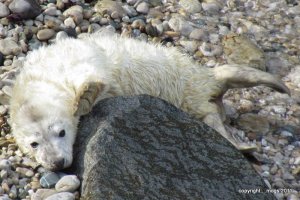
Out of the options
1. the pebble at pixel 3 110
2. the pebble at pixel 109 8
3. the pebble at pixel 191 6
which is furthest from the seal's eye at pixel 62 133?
the pebble at pixel 191 6

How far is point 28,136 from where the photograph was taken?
5.46 m

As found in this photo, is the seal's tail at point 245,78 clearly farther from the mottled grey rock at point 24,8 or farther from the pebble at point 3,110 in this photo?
the mottled grey rock at point 24,8

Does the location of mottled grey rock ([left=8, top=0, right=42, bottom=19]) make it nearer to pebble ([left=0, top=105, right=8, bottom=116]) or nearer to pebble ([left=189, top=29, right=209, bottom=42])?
pebble ([left=0, top=105, right=8, bottom=116])

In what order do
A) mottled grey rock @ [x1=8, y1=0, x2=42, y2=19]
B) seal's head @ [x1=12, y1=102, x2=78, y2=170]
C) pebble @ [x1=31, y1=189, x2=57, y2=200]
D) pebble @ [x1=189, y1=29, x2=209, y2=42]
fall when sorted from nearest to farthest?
pebble @ [x1=31, y1=189, x2=57, y2=200] < seal's head @ [x1=12, y1=102, x2=78, y2=170] < mottled grey rock @ [x1=8, y1=0, x2=42, y2=19] < pebble @ [x1=189, y1=29, x2=209, y2=42]

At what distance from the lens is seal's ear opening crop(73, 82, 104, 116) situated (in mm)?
5480

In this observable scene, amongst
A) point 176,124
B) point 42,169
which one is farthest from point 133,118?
point 42,169

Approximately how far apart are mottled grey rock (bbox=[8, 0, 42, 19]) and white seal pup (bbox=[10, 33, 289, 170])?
1.09 metres

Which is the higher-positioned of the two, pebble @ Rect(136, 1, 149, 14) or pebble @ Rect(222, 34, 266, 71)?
pebble @ Rect(136, 1, 149, 14)

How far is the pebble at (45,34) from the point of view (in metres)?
7.05

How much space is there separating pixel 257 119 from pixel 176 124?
4.46 ft

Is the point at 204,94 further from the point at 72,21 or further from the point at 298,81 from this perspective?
the point at 72,21

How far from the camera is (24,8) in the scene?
7176 millimetres

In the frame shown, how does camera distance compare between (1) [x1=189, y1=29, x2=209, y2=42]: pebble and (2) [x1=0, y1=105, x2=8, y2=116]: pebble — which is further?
(1) [x1=189, y1=29, x2=209, y2=42]: pebble

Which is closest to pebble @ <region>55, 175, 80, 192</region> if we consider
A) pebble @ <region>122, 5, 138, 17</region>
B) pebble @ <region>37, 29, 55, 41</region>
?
pebble @ <region>37, 29, 55, 41</region>
